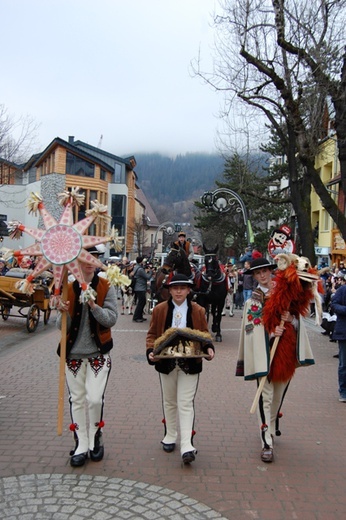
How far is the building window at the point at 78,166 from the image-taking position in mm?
44500

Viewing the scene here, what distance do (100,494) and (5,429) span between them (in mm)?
1955

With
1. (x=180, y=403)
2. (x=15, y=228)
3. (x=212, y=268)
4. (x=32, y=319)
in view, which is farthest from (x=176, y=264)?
(x=15, y=228)

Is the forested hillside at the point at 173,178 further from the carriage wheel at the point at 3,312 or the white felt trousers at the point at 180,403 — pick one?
the white felt trousers at the point at 180,403

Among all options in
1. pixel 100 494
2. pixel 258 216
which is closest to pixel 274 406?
pixel 100 494

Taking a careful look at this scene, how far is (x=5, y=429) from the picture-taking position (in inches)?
218

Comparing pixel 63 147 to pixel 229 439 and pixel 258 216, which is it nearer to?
pixel 258 216

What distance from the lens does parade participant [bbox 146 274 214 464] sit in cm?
473

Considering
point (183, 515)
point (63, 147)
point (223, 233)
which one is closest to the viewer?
point (183, 515)

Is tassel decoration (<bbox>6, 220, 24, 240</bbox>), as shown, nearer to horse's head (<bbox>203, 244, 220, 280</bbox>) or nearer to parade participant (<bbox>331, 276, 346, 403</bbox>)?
parade participant (<bbox>331, 276, 346, 403</bbox>)

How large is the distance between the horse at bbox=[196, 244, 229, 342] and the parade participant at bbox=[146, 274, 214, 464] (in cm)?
715

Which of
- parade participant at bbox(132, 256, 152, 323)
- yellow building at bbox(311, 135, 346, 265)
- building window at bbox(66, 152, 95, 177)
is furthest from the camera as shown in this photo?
building window at bbox(66, 152, 95, 177)

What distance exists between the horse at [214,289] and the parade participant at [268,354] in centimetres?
693

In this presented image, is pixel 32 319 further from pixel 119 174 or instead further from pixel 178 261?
pixel 119 174

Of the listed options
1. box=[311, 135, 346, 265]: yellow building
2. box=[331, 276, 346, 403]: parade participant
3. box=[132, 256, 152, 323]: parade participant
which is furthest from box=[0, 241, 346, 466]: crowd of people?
box=[311, 135, 346, 265]: yellow building
